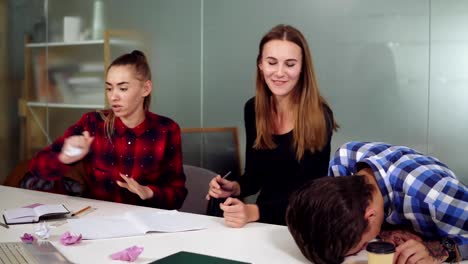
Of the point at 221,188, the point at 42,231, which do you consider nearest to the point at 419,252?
the point at 221,188

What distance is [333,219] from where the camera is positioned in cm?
120

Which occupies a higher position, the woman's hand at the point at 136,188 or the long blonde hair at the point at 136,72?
the long blonde hair at the point at 136,72

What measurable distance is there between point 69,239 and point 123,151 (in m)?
0.77

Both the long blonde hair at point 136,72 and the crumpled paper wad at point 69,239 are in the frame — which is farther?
the long blonde hair at point 136,72

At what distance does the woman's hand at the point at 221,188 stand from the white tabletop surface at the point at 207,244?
14 centimetres

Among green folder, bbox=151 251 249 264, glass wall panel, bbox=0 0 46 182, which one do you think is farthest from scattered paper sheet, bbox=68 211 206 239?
glass wall panel, bbox=0 0 46 182

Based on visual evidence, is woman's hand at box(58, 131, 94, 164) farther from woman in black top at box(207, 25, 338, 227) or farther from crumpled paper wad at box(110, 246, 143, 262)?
crumpled paper wad at box(110, 246, 143, 262)

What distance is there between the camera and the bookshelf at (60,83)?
12.4 ft

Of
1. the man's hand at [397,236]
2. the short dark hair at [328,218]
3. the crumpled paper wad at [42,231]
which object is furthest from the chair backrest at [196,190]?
the short dark hair at [328,218]

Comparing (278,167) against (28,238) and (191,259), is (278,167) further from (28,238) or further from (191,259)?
(28,238)

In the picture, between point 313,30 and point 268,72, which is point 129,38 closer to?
point 313,30

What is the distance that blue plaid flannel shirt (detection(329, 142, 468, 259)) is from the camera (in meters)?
1.30

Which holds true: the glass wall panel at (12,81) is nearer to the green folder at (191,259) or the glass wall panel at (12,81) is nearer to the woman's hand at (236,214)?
the woman's hand at (236,214)

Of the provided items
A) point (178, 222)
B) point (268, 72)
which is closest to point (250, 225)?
point (178, 222)
